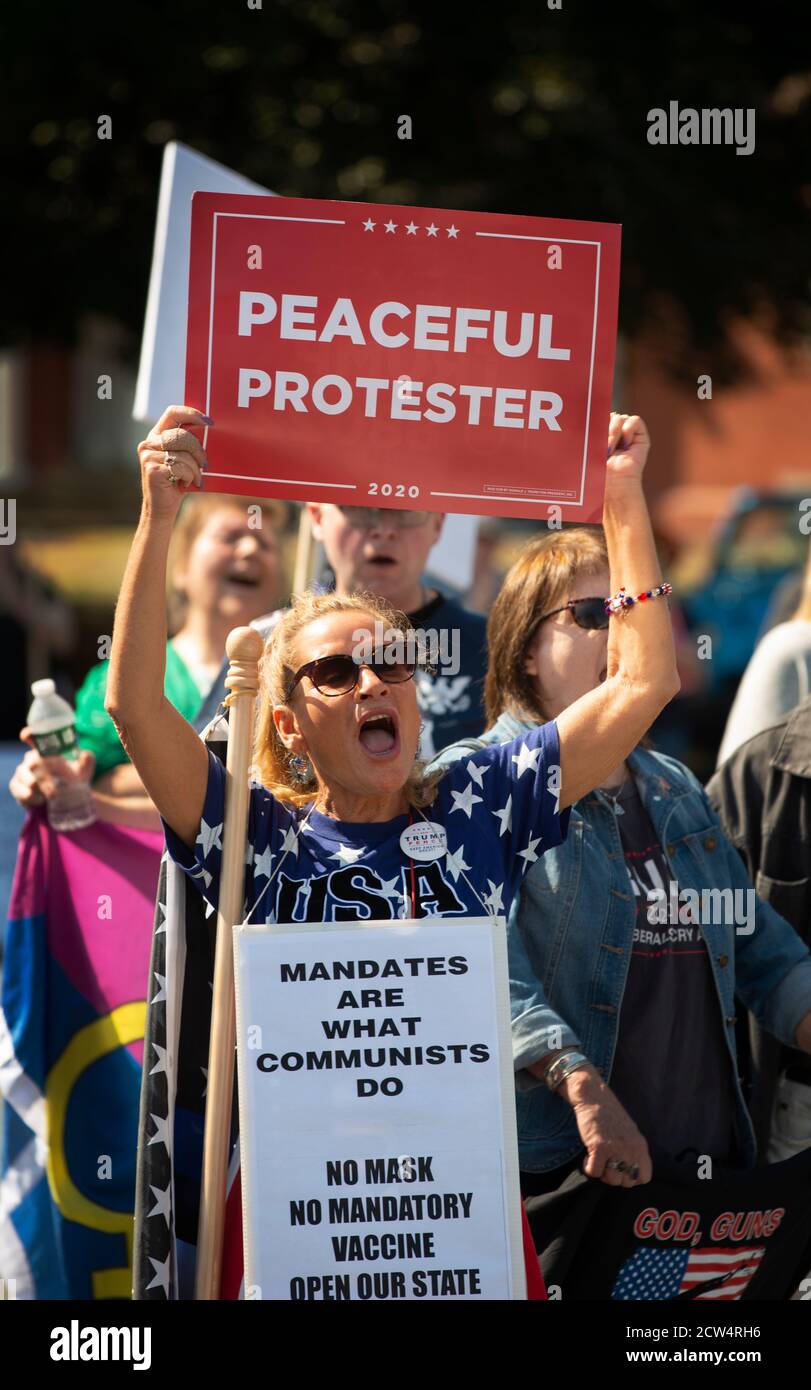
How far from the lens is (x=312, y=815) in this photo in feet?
9.63

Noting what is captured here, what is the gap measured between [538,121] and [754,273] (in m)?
2.14

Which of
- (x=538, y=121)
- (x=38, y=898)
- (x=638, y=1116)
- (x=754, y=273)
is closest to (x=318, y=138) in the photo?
(x=538, y=121)

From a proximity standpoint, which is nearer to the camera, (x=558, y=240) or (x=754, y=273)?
(x=558, y=240)

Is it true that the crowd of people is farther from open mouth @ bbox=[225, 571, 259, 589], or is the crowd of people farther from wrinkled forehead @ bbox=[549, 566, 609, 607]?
open mouth @ bbox=[225, 571, 259, 589]

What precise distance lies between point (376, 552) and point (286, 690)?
1412 millimetres

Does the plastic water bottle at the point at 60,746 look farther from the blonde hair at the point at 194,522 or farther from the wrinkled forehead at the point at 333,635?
the wrinkled forehead at the point at 333,635

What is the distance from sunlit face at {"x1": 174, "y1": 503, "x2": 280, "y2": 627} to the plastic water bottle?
0.72m

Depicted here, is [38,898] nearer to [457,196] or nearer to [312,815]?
[312,815]

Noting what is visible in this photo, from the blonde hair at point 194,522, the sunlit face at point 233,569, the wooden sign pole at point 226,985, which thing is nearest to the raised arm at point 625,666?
the wooden sign pole at point 226,985

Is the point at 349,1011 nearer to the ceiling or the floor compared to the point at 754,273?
nearer to the floor

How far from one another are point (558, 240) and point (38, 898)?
199 cm
